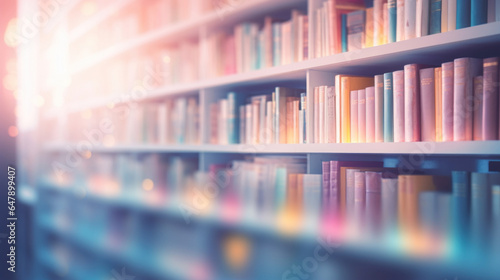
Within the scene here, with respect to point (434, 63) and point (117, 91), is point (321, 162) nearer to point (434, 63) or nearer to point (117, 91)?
point (434, 63)

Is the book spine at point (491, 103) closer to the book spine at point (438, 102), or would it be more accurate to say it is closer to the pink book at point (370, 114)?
the book spine at point (438, 102)

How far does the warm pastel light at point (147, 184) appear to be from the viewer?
106 inches

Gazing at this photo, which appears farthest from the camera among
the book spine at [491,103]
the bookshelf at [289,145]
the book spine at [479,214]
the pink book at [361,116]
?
the pink book at [361,116]

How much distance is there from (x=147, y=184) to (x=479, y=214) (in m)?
2.09

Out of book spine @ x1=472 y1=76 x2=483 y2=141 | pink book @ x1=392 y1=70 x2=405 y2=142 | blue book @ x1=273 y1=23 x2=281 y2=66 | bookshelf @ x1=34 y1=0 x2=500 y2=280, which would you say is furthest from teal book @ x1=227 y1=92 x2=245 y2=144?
book spine @ x1=472 y1=76 x2=483 y2=141

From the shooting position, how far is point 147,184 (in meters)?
2.74

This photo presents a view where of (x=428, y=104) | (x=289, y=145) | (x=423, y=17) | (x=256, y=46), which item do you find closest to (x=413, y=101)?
(x=428, y=104)

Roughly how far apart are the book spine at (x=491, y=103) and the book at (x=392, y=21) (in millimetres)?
330

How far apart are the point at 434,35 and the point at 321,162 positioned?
649mm

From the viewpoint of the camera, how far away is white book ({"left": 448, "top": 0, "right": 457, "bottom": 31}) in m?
1.25

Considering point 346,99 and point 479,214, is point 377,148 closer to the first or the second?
point 346,99

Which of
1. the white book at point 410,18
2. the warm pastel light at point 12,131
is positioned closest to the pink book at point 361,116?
the white book at point 410,18

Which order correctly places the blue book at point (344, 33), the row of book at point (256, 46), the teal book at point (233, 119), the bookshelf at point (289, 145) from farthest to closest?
the teal book at point (233, 119)
the row of book at point (256, 46)
the blue book at point (344, 33)
the bookshelf at point (289, 145)

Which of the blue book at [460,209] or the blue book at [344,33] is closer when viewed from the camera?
the blue book at [460,209]
